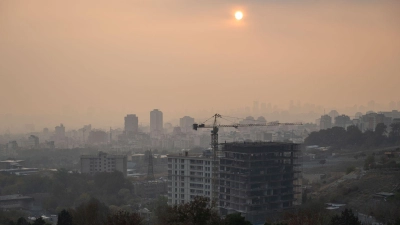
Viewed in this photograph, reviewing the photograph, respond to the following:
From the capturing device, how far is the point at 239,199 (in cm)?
1338

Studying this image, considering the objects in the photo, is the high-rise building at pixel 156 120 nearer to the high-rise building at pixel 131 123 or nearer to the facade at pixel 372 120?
the high-rise building at pixel 131 123

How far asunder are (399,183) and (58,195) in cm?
916

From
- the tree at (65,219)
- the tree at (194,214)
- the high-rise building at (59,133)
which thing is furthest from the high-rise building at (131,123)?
the tree at (194,214)

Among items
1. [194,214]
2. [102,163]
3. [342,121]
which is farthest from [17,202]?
[342,121]

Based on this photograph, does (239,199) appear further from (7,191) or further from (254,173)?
(7,191)

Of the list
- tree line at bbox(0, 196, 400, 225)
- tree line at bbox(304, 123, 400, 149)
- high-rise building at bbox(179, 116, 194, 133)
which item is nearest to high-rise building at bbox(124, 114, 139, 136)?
high-rise building at bbox(179, 116, 194, 133)

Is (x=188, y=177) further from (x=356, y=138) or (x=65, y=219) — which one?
(x=356, y=138)

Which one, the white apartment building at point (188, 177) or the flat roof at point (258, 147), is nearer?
the flat roof at point (258, 147)

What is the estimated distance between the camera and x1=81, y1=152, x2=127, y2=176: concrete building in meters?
23.7

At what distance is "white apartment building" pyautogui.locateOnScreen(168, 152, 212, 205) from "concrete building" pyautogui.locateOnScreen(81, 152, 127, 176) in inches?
341

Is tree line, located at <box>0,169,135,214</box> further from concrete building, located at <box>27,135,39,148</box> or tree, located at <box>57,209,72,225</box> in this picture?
concrete building, located at <box>27,135,39,148</box>

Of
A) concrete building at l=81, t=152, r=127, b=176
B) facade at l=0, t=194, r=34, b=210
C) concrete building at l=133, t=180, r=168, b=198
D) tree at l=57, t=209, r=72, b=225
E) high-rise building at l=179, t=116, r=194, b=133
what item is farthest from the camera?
high-rise building at l=179, t=116, r=194, b=133

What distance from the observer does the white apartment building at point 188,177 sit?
14453 millimetres

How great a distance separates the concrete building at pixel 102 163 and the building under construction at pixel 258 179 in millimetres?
10332
